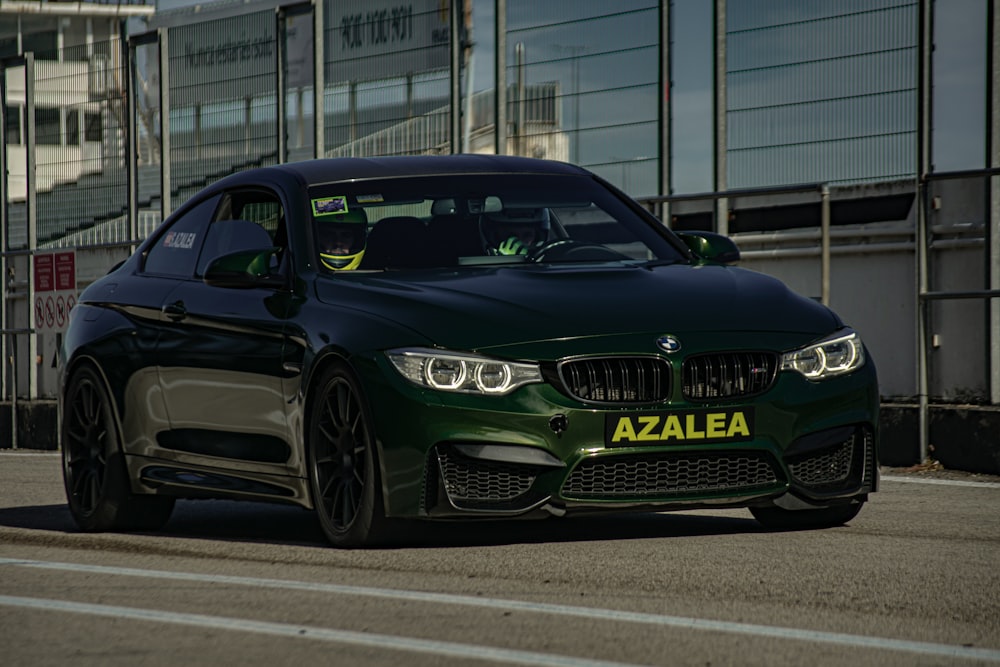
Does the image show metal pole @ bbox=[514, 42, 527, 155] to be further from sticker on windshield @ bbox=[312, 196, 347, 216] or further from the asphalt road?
the asphalt road

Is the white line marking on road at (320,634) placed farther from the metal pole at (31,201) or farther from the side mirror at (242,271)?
the metal pole at (31,201)

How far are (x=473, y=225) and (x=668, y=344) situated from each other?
5.13 feet

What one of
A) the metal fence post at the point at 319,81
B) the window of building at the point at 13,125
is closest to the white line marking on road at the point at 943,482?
the metal fence post at the point at 319,81

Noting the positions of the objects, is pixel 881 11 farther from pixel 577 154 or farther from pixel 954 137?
pixel 577 154

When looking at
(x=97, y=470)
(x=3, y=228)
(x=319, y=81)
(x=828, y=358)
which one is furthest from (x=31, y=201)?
(x=828, y=358)

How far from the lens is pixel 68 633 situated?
5.52 m

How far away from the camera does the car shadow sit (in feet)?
24.3

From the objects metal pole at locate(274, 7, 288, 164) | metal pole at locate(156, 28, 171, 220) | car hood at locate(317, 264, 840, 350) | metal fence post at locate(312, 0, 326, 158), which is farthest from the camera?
metal pole at locate(156, 28, 171, 220)

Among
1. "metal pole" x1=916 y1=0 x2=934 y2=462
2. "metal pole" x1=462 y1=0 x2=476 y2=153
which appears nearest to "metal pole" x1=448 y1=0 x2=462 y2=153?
"metal pole" x1=462 y1=0 x2=476 y2=153

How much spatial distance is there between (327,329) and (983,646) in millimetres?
3087

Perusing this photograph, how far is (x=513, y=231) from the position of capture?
834 cm

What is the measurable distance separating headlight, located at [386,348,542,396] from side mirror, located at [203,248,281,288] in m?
1.23

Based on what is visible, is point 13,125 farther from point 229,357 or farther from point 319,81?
point 229,357

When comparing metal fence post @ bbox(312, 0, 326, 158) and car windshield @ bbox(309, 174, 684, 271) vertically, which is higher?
metal fence post @ bbox(312, 0, 326, 158)
